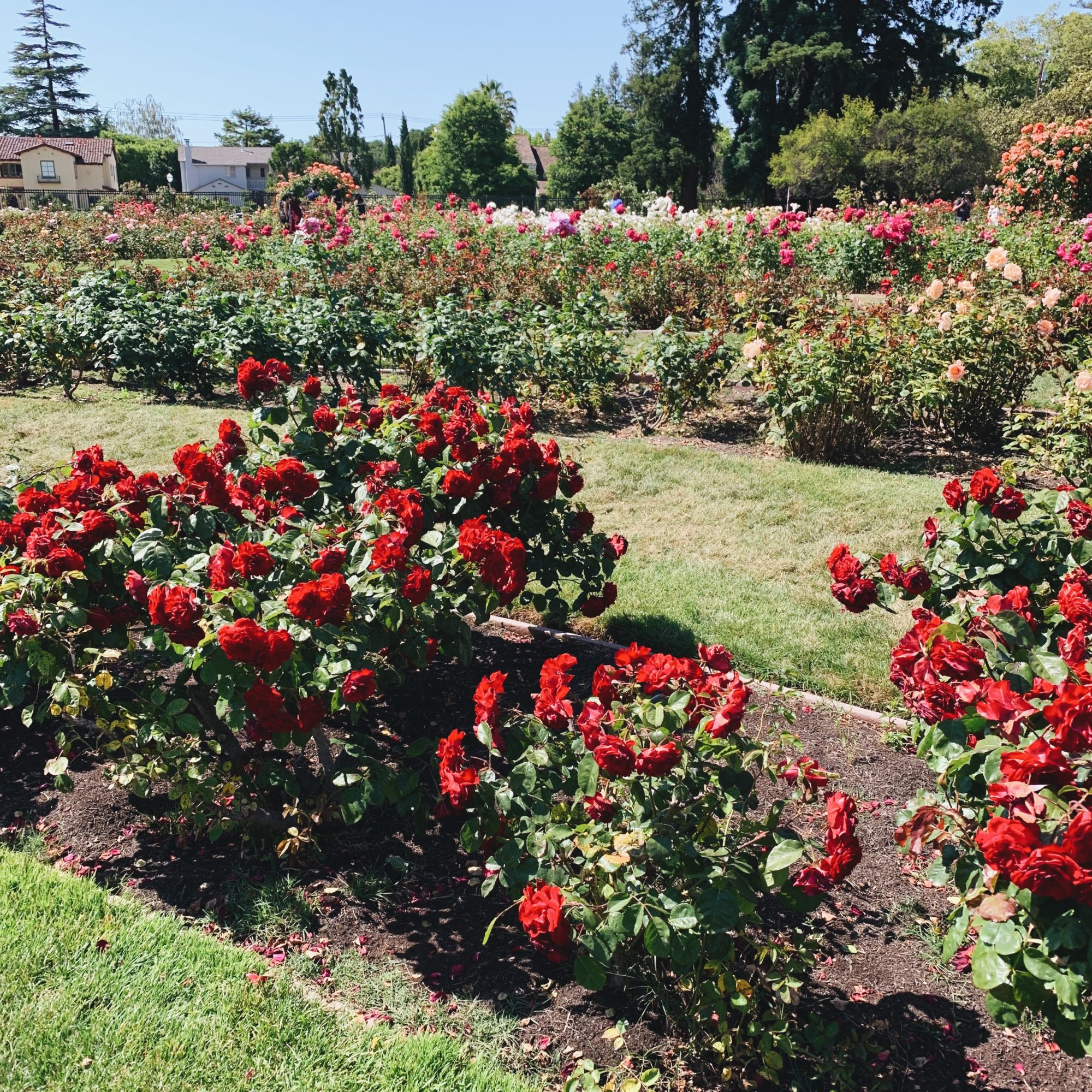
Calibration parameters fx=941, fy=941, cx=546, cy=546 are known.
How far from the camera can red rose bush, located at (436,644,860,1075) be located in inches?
74.6

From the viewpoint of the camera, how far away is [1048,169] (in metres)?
13.6

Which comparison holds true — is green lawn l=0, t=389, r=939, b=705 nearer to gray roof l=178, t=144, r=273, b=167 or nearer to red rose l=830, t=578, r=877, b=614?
red rose l=830, t=578, r=877, b=614

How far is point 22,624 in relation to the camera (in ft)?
8.07

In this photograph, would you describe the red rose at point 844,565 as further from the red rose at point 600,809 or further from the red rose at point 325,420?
the red rose at point 325,420

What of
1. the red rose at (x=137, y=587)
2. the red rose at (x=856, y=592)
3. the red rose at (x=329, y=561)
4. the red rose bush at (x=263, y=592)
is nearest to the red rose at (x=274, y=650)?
the red rose bush at (x=263, y=592)

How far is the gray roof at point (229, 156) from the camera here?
79.8 metres

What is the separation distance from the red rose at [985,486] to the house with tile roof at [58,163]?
223ft

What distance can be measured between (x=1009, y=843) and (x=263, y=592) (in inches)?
73.1

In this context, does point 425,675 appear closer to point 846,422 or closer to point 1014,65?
point 846,422

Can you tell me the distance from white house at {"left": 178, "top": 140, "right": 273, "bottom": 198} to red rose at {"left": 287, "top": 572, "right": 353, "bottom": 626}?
8328 centimetres

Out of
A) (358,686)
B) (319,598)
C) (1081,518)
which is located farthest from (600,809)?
(1081,518)

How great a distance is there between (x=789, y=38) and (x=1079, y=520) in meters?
39.5

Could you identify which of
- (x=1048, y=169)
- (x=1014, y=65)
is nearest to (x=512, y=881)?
(x=1048, y=169)

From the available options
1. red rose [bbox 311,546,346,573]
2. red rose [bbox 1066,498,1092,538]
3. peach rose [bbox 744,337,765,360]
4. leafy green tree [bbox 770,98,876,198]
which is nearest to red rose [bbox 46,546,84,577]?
red rose [bbox 311,546,346,573]
